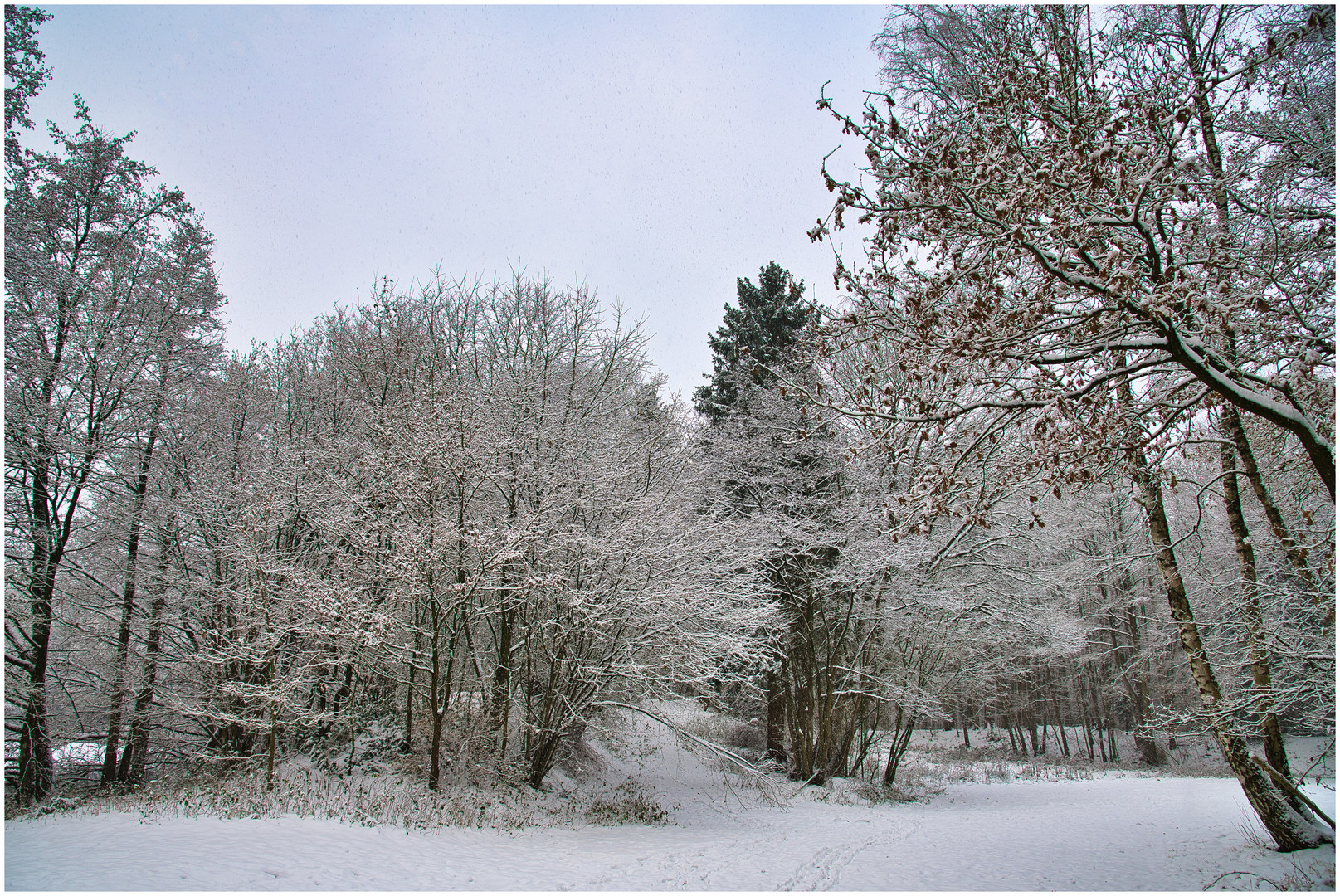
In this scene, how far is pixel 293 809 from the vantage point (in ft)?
27.2

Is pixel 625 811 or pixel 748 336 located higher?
pixel 748 336

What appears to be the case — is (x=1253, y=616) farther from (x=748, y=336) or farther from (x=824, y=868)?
(x=748, y=336)

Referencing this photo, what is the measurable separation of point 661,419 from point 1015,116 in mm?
10386

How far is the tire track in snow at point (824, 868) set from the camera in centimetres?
710

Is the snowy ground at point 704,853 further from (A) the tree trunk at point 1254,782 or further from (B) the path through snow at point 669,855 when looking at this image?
(A) the tree trunk at point 1254,782

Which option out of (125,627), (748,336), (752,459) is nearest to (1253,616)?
(752,459)

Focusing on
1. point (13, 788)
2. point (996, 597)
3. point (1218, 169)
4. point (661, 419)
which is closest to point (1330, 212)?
point (1218, 169)

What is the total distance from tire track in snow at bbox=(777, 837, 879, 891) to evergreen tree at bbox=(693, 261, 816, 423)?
32.8ft

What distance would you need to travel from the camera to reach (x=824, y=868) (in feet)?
25.5

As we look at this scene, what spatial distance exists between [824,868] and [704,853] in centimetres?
153

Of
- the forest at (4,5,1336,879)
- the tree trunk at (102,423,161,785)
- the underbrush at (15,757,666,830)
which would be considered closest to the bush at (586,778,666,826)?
the underbrush at (15,757,666,830)

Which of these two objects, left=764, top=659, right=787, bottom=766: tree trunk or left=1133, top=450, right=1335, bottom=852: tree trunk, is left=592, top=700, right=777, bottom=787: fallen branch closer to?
left=764, top=659, right=787, bottom=766: tree trunk

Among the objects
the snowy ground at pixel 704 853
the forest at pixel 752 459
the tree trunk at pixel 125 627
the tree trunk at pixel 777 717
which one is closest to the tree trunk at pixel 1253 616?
the forest at pixel 752 459

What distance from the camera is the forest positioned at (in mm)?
4156
